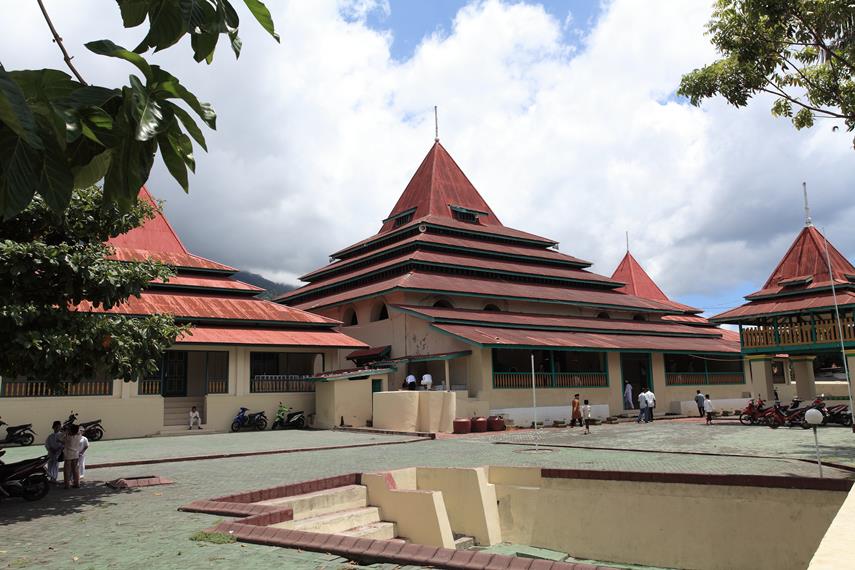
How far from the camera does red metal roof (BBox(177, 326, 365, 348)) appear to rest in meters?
22.4

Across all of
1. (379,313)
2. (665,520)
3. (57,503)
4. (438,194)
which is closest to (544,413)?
(379,313)

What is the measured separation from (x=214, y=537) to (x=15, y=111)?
253 inches

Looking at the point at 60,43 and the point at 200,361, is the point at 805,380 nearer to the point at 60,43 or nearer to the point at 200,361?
the point at 200,361

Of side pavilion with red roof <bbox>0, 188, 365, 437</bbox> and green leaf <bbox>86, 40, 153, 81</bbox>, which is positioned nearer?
green leaf <bbox>86, 40, 153, 81</bbox>

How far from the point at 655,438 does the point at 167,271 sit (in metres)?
14.0

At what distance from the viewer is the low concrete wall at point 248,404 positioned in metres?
22.7

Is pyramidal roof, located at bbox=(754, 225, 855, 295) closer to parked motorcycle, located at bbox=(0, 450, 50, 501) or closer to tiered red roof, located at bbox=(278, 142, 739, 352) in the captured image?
tiered red roof, located at bbox=(278, 142, 739, 352)

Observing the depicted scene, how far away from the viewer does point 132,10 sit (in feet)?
5.89

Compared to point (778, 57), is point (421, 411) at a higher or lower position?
lower

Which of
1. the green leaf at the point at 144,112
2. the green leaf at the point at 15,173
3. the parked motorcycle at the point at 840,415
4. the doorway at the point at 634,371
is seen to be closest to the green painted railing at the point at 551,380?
the doorway at the point at 634,371

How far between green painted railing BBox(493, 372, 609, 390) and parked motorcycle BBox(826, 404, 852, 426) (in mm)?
9493

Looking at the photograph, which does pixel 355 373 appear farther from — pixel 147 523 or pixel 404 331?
pixel 147 523

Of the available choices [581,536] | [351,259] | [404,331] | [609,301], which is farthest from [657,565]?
[351,259]

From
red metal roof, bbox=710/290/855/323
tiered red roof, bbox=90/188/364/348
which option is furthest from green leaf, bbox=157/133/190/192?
red metal roof, bbox=710/290/855/323
